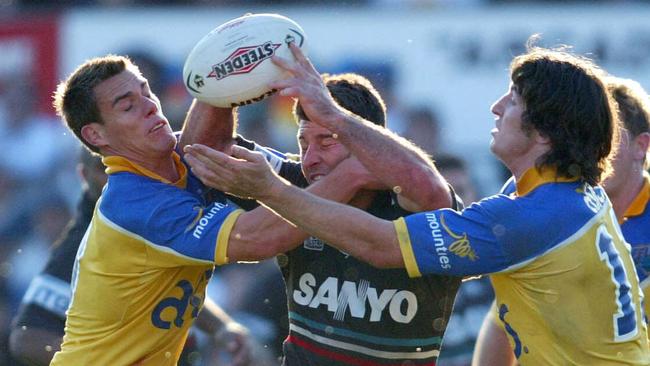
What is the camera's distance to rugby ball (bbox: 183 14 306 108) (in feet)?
18.1

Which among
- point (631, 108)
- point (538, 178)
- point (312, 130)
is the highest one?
point (538, 178)

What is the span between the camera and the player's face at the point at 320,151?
227 inches

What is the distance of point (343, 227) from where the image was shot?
Result: 5094 mm

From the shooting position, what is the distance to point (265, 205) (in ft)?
17.0

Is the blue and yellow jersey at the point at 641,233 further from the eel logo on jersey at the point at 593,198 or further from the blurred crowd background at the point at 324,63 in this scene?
the blurred crowd background at the point at 324,63

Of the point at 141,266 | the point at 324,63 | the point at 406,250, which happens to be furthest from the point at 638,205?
the point at 324,63

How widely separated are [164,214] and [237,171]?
64 centimetres

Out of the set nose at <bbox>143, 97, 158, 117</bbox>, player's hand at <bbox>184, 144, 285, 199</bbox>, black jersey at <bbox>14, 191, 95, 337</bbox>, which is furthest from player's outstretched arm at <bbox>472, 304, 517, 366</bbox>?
black jersey at <bbox>14, 191, 95, 337</bbox>

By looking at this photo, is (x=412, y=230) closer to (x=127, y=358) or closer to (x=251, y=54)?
(x=251, y=54)

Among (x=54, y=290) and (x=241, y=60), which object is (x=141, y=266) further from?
(x=54, y=290)

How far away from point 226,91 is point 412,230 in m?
1.14

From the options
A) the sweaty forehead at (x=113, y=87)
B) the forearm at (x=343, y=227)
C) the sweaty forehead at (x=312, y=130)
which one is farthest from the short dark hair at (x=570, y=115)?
the sweaty forehead at (x=113, y=87)

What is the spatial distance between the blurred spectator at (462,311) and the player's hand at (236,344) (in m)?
2.29

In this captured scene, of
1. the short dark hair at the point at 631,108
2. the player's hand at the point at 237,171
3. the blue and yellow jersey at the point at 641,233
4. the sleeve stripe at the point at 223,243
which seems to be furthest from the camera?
the short dark hair at the point at 631,108
